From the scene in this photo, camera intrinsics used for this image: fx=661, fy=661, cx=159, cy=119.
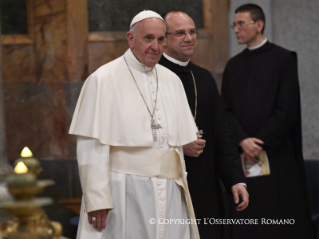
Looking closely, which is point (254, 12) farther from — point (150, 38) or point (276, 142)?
point (150, 38)

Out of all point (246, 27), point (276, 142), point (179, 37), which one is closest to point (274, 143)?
point (276, 142)

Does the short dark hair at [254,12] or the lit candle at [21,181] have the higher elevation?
the short dark hair at [254,12]

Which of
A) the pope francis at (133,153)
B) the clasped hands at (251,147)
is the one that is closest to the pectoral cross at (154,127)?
the pope francis at (133,153)

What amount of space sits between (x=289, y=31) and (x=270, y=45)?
38.0 inches

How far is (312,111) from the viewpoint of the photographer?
23.5 feet

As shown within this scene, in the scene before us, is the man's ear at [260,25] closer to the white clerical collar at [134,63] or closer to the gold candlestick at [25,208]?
the white clerical collar at [134,63]

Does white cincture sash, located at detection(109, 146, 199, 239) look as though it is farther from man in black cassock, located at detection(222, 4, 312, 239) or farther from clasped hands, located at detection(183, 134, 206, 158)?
man in black cassock, located at detection(222, 4, 312, 239)

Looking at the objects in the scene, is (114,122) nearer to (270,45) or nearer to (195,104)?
(195,104)

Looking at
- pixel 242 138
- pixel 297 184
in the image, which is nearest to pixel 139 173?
pixel 242 138

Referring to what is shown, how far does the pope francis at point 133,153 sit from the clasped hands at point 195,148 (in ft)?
1.21

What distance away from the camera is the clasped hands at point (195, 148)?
4465mm

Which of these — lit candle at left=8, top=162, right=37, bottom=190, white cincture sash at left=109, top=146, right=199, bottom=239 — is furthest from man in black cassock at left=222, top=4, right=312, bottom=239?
lit candle at left=8, top=162, right=37, bottom=190

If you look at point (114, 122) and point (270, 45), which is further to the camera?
point (270, 45)

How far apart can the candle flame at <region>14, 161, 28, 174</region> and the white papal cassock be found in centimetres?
184
